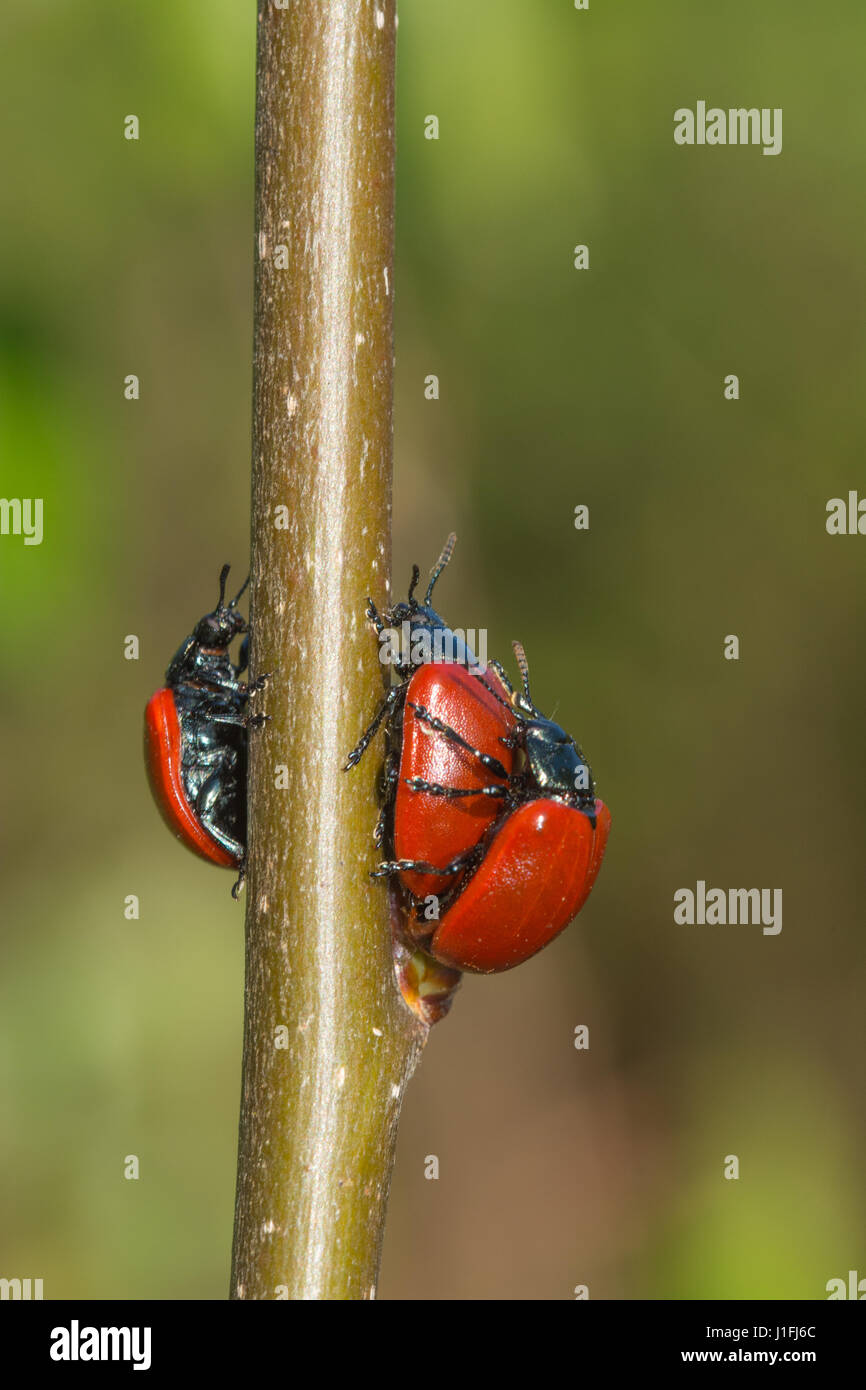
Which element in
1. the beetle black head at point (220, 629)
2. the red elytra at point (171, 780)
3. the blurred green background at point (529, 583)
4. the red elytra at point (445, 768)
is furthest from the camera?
the blurred green background at point (529, 583)

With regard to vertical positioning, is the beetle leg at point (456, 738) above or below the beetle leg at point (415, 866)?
above

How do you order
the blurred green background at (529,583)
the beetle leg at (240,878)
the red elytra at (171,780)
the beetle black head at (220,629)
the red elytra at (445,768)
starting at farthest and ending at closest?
1. the blurred green background at (529,583)
2. the beetle black head at (220,629)
3. the red elytra at (171,780)
4. the beetle leg at (240,878)
5. the red elytra at (445,768)

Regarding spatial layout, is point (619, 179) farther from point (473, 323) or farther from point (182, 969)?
point (182, 969)

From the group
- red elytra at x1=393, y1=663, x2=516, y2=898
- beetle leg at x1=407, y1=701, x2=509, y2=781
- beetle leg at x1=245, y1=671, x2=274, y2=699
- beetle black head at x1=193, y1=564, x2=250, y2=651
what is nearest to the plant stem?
beetle leg at x1=245, y1=671, x2=274, y2=699

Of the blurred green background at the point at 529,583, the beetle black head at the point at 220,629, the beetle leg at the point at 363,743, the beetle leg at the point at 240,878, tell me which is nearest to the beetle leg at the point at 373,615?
the beetle leg at the point at 363,743

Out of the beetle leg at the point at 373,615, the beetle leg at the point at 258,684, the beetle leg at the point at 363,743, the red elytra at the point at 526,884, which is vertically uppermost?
the beetle leg at the point at 373,615

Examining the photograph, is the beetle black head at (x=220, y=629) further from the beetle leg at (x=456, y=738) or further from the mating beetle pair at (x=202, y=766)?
the beetle leg at (x=456, y=738)

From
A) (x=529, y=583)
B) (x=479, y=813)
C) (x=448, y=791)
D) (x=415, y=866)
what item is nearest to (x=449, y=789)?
(x=448, y=791)

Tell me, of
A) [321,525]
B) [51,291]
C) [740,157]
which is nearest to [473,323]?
[740,157]
